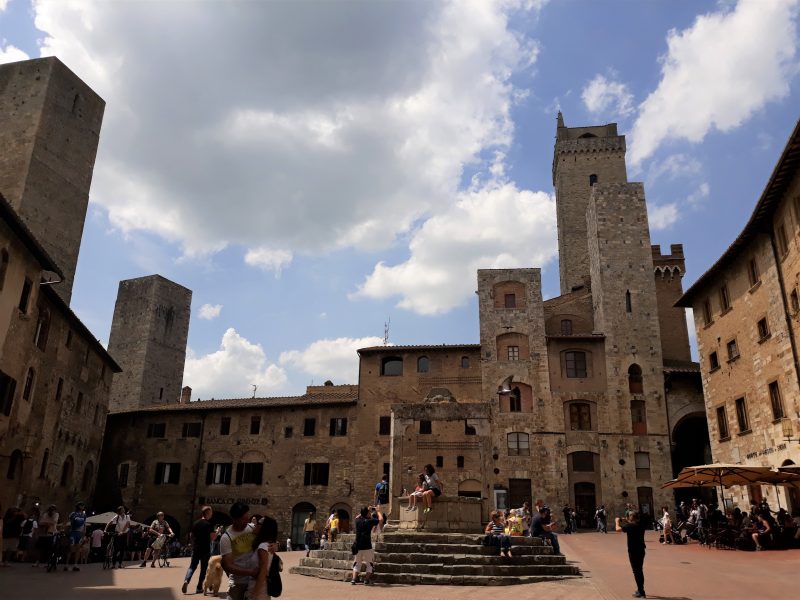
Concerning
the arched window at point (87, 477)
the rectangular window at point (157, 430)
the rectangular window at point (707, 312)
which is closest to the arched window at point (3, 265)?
the arched window at point (87, 477)

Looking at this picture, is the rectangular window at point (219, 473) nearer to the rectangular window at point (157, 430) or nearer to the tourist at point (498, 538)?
the rectangular window at point (157, 430)

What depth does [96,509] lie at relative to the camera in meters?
38.7

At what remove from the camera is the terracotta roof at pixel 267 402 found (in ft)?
124

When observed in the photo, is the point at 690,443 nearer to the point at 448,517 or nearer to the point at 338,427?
the point at 338,427

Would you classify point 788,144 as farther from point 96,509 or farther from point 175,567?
point 96,509

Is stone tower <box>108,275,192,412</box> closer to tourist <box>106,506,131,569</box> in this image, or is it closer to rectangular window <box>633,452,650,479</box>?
tourist <box>106,506,131,569</box>

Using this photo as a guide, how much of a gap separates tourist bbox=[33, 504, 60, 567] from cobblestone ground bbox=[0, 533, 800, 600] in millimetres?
827

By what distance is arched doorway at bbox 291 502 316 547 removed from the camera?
118 feet

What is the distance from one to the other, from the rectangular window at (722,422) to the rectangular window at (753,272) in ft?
20.4

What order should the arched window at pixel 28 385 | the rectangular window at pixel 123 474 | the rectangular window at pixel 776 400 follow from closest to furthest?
1. the rectangular window at pixel 776 400
2. the arched window at pixel 28 385
3. the rectangular window at pixel 123 474

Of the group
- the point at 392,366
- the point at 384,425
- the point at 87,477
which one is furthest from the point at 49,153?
the point at 384,425

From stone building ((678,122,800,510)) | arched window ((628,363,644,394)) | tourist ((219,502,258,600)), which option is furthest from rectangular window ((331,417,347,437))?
tourist ((219,502,258,600))

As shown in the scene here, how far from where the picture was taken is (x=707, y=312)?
95.3 ft

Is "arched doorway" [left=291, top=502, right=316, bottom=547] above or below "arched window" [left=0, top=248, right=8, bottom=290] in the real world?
below
